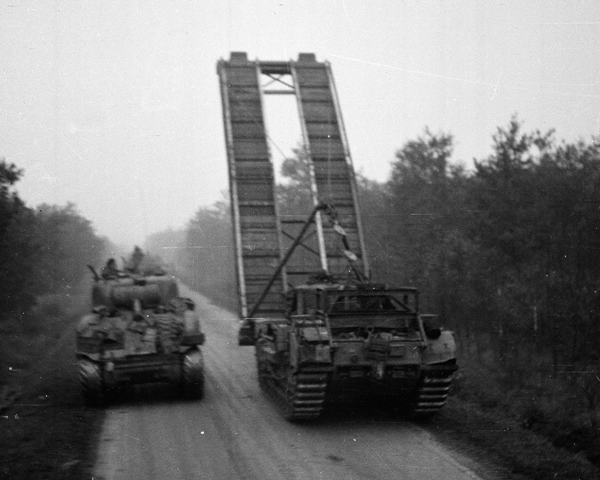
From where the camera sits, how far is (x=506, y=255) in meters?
20.8

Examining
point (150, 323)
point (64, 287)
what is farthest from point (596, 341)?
point (64, 287)

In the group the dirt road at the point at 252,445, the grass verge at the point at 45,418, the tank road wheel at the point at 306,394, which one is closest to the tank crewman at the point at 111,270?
the grass verge at the point at 45,418

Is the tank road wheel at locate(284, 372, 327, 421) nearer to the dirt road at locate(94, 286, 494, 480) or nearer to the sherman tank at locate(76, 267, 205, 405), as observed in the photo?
the dirt road at locate(94, 286, 494, 480)

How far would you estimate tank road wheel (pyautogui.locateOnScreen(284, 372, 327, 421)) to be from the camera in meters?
11.2

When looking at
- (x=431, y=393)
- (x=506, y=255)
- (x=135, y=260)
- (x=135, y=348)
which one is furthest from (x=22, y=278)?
(x=431, y=393)

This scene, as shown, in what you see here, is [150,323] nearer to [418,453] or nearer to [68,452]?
[68,452]

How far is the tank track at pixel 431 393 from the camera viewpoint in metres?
11.5

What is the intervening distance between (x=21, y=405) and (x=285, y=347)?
4.57 m

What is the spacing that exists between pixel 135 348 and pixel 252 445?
379 centimetres

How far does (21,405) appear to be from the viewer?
1290 cm

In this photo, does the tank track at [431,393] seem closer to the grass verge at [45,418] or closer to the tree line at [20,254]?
the grass verge at [45,418]

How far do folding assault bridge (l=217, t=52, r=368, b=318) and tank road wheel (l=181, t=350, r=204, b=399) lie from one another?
297 cm

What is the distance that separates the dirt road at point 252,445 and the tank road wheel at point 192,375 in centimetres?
21

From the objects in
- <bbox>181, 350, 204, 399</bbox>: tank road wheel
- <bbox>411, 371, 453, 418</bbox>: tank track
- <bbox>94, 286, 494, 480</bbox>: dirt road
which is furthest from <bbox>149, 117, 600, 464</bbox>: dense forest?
<bbox>181, 350, 204, 399</bbox>: tank road wheel
